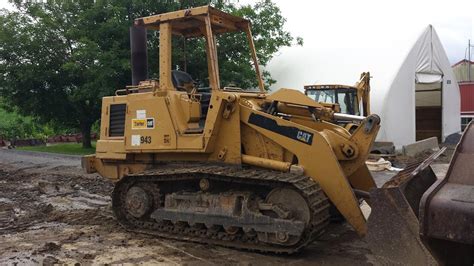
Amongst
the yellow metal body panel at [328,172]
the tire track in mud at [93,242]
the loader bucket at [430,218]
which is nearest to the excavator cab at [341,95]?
the tire track in mud at [93,242]

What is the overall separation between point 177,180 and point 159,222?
66 cm

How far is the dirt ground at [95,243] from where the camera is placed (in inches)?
221

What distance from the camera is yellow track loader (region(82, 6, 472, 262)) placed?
5598 millimetres

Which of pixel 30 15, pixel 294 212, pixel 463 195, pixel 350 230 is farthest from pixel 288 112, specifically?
pixel 30 15

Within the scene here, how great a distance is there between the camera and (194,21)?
279 inches

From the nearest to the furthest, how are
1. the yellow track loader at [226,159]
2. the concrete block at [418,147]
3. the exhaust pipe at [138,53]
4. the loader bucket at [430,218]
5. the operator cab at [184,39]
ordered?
the loader bucket at [430,218] → the yellow track loader at [226,159] → the operator cab at [184,39] → the exhaust pipe at [138,53] → the concrete block at [418,147]

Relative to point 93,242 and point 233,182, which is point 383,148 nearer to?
point 233,182

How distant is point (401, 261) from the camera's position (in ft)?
12.4

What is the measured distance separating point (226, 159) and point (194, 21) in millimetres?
2136

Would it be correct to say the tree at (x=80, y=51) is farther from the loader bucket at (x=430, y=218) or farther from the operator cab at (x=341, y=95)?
the loader bucket at (x=430, y=218)

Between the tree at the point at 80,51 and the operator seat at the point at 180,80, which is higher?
the tree at the point at 80,51

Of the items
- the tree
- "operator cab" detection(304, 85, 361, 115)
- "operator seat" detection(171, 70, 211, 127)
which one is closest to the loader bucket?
"operator seat" detection(171, 70, 211, 127)

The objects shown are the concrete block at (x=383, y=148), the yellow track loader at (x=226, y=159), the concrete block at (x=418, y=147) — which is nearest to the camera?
the yellow track loader at (x=226, y=159)

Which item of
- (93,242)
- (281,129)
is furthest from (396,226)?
(93,242)
